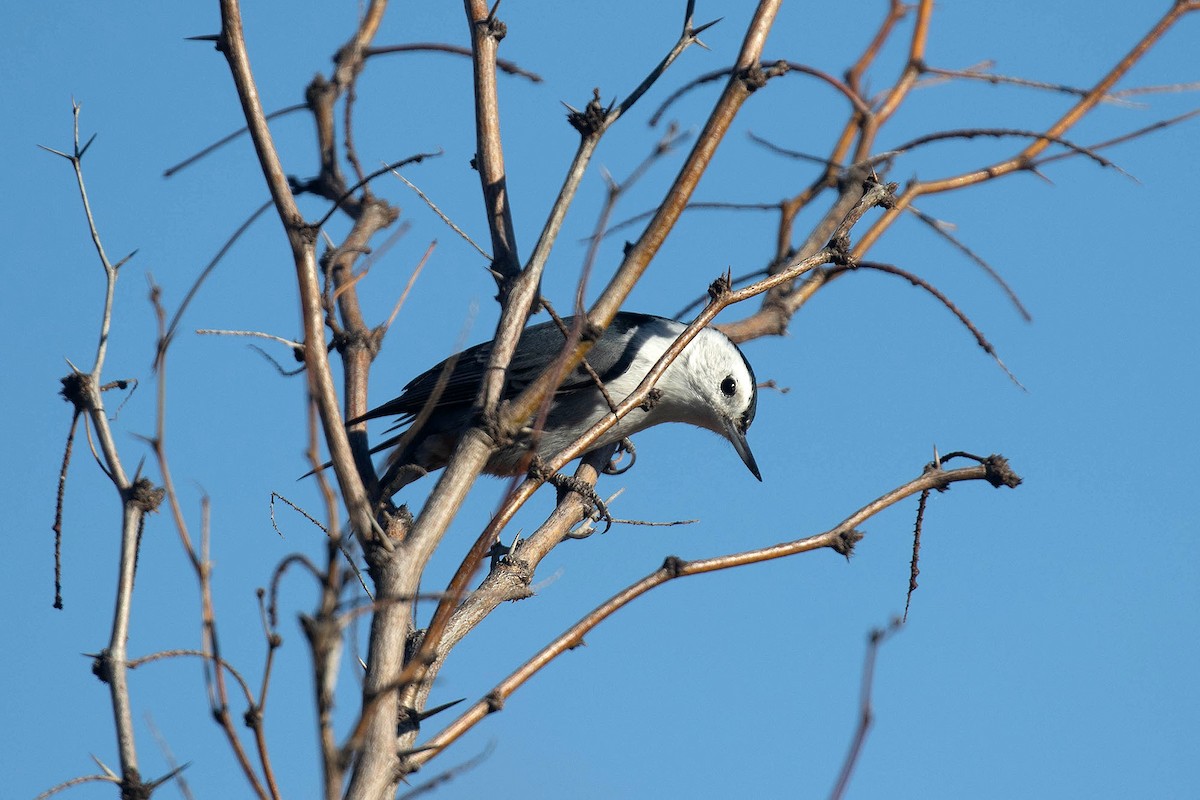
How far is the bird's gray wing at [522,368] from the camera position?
5.41m

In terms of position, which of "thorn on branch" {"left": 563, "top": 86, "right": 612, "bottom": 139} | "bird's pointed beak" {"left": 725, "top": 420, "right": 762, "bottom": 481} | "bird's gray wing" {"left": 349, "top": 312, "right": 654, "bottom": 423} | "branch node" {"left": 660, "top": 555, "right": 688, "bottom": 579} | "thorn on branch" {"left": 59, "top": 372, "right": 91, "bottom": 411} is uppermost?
"bird's gray wing" {"left": 349, "top": 312, "right": 654, "bottom": 423}

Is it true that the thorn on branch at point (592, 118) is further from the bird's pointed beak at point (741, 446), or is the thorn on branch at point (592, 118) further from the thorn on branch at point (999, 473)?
the bird's pointed beak at point (741, 446)

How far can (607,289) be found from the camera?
2721 millimetres

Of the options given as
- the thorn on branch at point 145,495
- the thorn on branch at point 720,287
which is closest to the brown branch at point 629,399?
the thorn on branch at point 720,287

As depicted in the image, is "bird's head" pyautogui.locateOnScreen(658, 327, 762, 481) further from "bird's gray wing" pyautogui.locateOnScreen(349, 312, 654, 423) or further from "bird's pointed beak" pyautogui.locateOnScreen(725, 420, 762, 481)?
"bird's gray wing" pyautogui.locateOnScreen(349, 312, 654, 423)

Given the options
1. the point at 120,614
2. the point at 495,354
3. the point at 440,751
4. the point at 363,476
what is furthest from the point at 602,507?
the point at 120,614

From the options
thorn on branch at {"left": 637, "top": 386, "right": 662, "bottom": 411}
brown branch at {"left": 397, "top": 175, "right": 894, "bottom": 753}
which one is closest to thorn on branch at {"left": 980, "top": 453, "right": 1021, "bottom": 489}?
brown branch at {"left": 397, "top": 175, "right": 894, "bottom": 753}

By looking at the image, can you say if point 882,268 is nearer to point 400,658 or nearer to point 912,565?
point 912,565

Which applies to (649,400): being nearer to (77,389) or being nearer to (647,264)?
(647,264)

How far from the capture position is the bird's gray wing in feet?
17.8

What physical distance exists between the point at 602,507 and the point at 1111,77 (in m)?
2.40

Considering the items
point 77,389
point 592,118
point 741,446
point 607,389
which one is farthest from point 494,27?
point 741,446

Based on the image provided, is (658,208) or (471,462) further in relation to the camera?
(658,208)

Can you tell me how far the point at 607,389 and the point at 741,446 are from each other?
84cm
